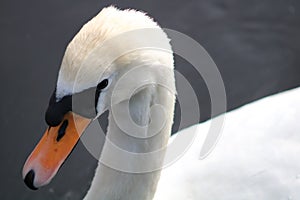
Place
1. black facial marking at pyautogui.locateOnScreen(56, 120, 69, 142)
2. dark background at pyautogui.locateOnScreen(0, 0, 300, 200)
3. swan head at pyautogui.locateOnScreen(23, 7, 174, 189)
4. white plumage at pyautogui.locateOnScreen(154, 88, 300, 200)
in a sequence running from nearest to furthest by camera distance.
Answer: swan head at pyautogui.locateOnScreen(23, 7, 174, 189)
black facial marking at pyautogui.locateOnScreen(56, 120, 69, 142)
white plumage at pyautogui.locateOnScreen(154, 88, 300, 200)
dark background at pyautogui.locateOnScreen(0, 0, 300, 200)

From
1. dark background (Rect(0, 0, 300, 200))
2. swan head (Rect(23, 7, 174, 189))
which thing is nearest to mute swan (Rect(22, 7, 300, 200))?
swan head (Rect(23, 7, 174, 189))

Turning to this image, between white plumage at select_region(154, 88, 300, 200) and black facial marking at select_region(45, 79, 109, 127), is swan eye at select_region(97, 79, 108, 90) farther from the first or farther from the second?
white plumage at select_region(154, 88, 300, 200)

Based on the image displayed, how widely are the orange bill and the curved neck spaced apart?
14cm

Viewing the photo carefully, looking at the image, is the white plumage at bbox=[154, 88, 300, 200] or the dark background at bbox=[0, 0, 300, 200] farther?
the dark background at bbox=[0, 0, 300, 200]

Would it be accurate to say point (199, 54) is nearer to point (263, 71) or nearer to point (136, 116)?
point (263, 71)

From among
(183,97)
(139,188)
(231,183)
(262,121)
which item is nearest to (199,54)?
(183,97)

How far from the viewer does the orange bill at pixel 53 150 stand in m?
2.15

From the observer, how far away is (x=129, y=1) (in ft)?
13.9

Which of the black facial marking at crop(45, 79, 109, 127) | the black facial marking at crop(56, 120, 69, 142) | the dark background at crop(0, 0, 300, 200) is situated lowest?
the dark background at crop(0, 0, 300, 200)

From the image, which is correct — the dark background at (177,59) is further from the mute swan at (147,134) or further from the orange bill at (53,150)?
the orange bill at (53,150)

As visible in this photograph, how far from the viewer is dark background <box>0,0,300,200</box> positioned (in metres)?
3.75

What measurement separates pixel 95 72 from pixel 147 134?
32 cm

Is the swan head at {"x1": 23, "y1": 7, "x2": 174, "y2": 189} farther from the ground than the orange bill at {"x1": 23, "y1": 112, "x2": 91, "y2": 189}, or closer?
farther from the ground

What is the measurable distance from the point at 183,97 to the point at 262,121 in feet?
3.21
